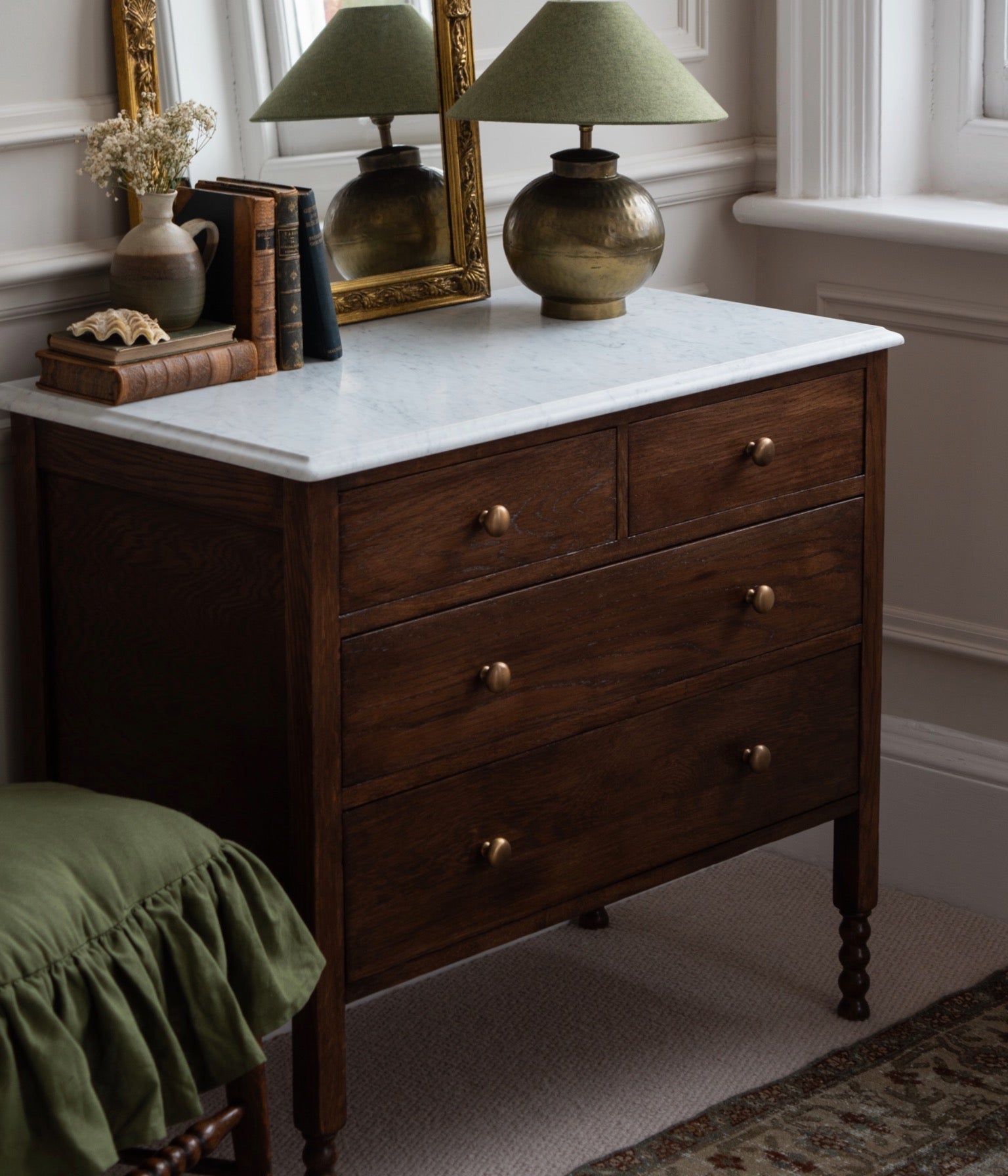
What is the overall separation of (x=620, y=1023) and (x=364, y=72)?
140cm

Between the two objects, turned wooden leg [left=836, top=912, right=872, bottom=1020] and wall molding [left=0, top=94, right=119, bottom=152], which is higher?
wall molding [left=0, top=94, right=119, bottom=152]

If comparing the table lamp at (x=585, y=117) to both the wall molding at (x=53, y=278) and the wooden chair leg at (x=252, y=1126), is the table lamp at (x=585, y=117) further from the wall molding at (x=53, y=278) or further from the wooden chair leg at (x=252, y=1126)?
the wooden chair leg at (x=252, y=1126)

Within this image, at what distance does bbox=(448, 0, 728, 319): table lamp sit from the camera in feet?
7.06

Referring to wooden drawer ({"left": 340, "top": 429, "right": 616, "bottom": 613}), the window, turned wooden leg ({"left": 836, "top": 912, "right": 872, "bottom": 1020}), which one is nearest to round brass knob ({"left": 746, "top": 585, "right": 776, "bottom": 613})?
wooden drawer ({"left": 340, "top": 429, "right": 616, "bottom": 613})

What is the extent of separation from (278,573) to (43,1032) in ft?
1.70

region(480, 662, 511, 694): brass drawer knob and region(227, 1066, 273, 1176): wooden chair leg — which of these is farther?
region(480, 662, 511, 694): brass drawer knob

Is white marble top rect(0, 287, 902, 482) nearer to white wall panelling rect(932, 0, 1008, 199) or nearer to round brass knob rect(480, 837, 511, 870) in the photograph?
round brass knob rect(480, 837, 511, 870)

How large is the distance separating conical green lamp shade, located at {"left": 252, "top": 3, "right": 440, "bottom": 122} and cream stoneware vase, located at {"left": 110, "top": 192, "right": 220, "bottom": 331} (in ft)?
0.95

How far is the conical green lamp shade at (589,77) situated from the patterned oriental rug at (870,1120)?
4.26 ft

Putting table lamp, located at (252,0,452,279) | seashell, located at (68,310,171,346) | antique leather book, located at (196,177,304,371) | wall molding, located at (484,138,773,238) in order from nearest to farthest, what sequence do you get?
seashell, located at (68,310,171,346), antique leather book, located at (196,177,304,371), table lamp, located at (252,0,452,279), wall molding, located at (484,138,773,238)

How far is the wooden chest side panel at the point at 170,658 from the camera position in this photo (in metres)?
1.85

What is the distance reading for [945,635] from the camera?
2.90 meters

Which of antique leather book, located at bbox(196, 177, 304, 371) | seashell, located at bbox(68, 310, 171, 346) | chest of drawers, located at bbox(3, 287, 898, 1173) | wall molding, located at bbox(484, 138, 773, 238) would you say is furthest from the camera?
wall molding, located at bbox(484, 138, 773, 238)

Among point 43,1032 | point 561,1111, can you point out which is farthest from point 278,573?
point 561,1111
